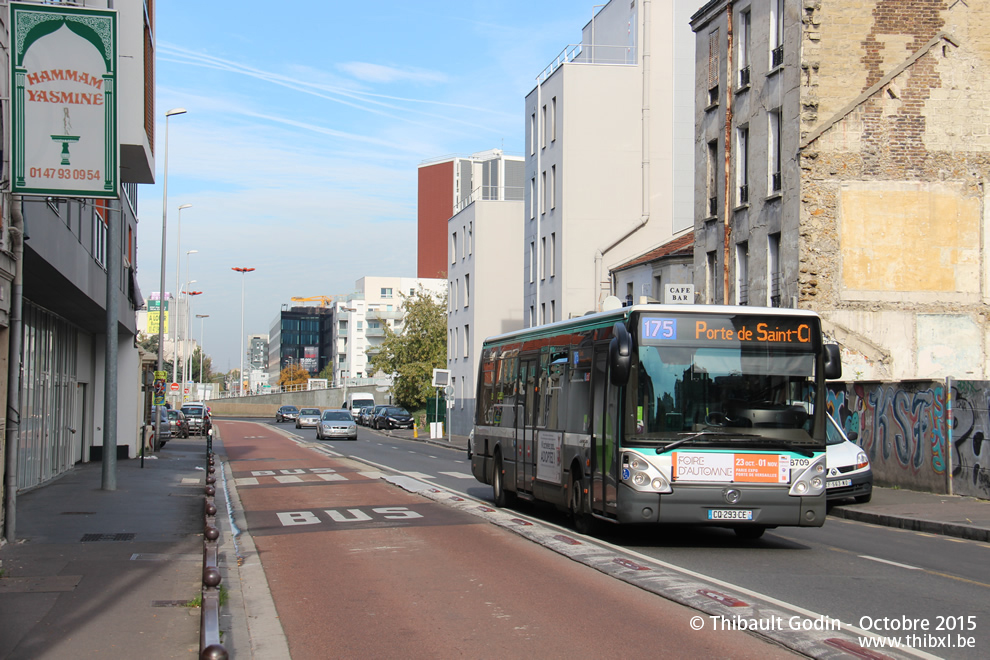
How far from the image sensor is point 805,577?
1008 cm

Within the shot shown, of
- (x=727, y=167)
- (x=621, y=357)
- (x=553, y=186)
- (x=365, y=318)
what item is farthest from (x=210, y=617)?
(x=365, y=318)

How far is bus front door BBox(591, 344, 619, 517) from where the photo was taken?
12.2 metres

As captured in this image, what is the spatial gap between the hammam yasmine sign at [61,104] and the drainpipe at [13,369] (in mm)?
1113

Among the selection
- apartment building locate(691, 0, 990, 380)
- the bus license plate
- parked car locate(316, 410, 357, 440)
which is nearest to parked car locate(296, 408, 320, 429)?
parked car locate(316, 410, 357, 440)

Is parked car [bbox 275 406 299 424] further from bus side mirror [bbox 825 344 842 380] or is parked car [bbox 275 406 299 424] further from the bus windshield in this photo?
bus side mirror [bbox 825 344 842 380]

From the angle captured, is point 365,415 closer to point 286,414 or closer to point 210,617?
point 286,414

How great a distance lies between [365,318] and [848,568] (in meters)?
143

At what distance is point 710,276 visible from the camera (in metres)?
31.8

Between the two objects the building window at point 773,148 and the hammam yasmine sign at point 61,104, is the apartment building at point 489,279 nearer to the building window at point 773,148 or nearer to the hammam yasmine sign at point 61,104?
the building window at point 773,148

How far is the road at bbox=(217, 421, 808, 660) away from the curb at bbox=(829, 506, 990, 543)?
6.35 meters

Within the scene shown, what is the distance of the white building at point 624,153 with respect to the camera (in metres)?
47.7

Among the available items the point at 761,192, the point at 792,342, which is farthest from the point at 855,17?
the point at 792,342

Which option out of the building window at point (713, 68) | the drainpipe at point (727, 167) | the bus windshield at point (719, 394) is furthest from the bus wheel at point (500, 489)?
the building window at point (713, 68)

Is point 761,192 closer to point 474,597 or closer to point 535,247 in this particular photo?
point 474,597
